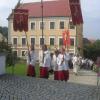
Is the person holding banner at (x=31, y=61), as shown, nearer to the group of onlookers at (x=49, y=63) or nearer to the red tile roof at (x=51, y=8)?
the group of onlookers at (x=49, y=63)

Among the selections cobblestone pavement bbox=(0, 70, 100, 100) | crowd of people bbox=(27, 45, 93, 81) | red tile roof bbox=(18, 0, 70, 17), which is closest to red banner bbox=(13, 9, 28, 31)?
crowd of people bbox=(27, 45, 93, 81)

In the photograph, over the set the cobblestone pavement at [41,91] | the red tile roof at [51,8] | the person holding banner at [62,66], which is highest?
the red tile roof at [51,8]

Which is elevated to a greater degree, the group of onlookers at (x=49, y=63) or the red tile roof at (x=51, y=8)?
the red tile roof at (x=51, y=8)

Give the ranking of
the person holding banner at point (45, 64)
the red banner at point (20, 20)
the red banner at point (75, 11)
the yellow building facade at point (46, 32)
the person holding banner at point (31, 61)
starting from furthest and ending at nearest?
the yellow building facade at point (46, 32) → the red banner at point (20, 20) → the person holding banner at point (45, 64) → the person holding banner at point (31, 61) → the red banner at point (75, 11)

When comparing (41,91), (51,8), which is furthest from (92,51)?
(41,91)

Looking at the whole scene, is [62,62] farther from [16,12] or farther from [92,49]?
[92,49]

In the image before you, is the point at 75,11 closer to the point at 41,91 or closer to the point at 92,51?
the point at 41,91

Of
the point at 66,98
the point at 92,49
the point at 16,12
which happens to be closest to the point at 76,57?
the point at 16,12

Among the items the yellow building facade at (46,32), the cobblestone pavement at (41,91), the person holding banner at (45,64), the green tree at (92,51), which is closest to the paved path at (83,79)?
the person holding banner at (45,64)

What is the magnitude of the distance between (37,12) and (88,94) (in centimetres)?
10291

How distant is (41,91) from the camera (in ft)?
42.8

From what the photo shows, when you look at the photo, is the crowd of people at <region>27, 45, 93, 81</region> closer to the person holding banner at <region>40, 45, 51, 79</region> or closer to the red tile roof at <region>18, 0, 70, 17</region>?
the person holding banner at <region>40, 45, 51, 79</region>

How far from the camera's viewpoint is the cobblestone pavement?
1174cm

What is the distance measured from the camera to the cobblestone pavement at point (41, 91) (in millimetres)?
11742
